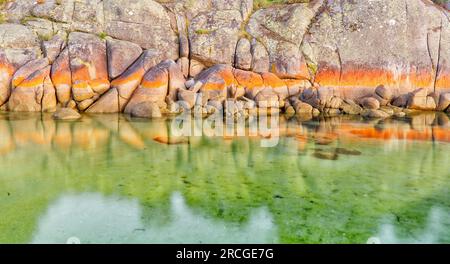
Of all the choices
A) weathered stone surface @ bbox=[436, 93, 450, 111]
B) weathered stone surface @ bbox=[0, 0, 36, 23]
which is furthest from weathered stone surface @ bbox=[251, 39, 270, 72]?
weathered stone surface @ bbox=[0, 0, 36, 23]

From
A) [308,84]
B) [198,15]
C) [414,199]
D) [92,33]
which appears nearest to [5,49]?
[92,33]

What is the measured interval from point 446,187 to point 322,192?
309 cm

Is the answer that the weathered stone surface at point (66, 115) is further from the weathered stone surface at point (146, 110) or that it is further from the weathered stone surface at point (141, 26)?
the weathered stone surface at point (141, 26)

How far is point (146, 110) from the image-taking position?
21188 millimetres

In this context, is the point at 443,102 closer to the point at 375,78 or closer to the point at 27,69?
the point at 375,78

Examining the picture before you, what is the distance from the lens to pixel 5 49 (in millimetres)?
23078

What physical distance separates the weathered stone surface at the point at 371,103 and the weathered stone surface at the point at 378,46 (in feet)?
4.98

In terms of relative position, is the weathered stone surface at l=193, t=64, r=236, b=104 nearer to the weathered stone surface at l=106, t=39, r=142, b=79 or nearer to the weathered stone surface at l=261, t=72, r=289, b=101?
the weathered stone surface at l=261, t=72, r=289, b=101

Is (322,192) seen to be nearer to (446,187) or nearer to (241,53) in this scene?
(446,187)

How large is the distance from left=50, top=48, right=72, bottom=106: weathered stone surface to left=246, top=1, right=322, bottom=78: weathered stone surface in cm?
1374

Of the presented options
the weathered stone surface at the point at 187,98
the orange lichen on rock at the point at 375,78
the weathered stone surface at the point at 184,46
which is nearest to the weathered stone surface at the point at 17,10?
the weathered stone surface at the point at 184,46

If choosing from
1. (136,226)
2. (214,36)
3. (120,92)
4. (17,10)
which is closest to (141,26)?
(214,36)

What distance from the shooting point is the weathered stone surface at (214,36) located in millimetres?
26734

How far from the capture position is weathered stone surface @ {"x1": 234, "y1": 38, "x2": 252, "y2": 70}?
26.7 metres
